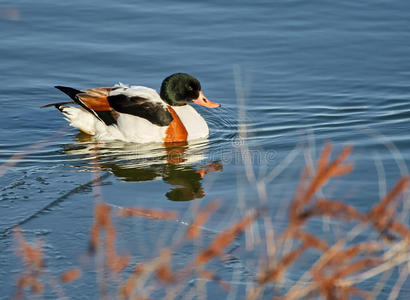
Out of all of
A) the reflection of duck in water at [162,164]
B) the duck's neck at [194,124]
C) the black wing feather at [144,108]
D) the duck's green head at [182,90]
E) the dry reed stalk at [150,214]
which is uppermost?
the duck's green head at [182,90]

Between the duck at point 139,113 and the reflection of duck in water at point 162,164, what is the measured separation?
0.51 feet

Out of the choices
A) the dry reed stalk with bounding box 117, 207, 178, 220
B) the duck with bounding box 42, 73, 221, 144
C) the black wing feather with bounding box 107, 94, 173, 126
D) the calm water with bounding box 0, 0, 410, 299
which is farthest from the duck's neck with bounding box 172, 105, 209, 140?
the dry reed stalk with bounding box 117, 207, 178, 220

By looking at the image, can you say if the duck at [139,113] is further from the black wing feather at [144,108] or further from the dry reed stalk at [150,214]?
the dry reed stalk at [150,214]

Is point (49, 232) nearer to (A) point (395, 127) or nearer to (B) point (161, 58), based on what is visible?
(A) point (395, 127)

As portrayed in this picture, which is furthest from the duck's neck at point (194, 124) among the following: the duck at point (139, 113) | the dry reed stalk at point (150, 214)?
the dry reed stalk at point (150, 214)

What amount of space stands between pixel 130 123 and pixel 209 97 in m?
1.39

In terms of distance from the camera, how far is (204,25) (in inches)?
463

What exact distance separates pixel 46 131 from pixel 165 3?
435 centimetres

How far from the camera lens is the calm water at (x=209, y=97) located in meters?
6.29

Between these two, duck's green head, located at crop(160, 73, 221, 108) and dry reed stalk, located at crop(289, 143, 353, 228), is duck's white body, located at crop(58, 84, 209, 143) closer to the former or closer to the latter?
duck's green head, located at crop(160, 73, 221, 108)

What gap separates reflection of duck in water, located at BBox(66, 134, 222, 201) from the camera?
7176 mm

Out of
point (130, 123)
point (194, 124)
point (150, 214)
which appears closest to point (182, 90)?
point (194, 124)

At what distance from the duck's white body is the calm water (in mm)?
181

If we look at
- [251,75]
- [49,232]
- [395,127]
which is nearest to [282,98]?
[251,75]
